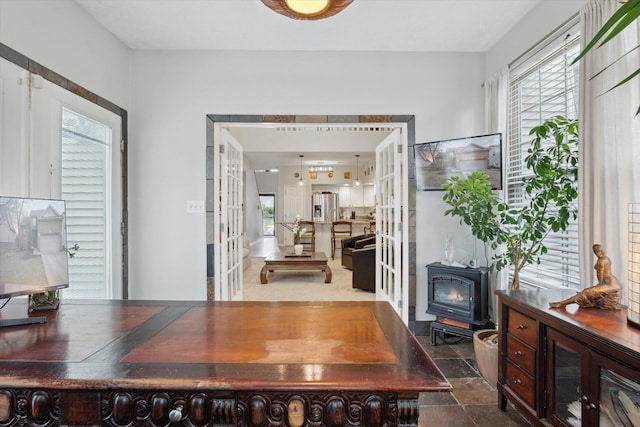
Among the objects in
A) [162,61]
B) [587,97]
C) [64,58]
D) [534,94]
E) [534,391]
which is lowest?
[534,391]

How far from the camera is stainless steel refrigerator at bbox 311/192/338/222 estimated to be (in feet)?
37.8

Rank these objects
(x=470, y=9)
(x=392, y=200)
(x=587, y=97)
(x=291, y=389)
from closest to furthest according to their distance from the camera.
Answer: (x=291, y=389) → (x=587, y=97) → (x=470, y=9) → (x=392, y=200)

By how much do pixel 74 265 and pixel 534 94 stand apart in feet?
12.3

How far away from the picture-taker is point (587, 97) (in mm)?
1949

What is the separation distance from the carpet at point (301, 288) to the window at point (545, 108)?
250 cm

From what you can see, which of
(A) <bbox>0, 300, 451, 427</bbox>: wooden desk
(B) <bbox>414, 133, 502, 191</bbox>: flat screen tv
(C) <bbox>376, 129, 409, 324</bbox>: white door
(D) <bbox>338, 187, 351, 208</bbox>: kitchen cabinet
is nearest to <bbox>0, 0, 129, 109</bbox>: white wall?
(A) <bbox>0, 300, 451, 427</bbox>: wooden desk

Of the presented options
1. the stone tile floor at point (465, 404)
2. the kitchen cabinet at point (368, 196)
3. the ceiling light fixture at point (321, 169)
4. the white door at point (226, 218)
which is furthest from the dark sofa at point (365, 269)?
the kitchen cabinet at point (368, 196)

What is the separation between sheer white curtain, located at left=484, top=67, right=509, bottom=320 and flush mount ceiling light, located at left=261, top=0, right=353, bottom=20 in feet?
6.82

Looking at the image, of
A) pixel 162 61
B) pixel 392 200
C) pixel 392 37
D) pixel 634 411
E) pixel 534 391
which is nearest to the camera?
pixel 634 411

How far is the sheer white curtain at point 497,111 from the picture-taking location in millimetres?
2943

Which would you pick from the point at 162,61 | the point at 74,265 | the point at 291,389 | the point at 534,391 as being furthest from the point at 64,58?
the point at 534,391

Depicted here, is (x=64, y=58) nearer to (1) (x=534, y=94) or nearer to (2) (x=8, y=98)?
(2) (x=8, y=98)

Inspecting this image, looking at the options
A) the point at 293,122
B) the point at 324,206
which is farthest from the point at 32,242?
the point at 324,206

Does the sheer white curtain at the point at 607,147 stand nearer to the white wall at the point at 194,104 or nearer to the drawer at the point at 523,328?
the drawer at the point at 523,328
